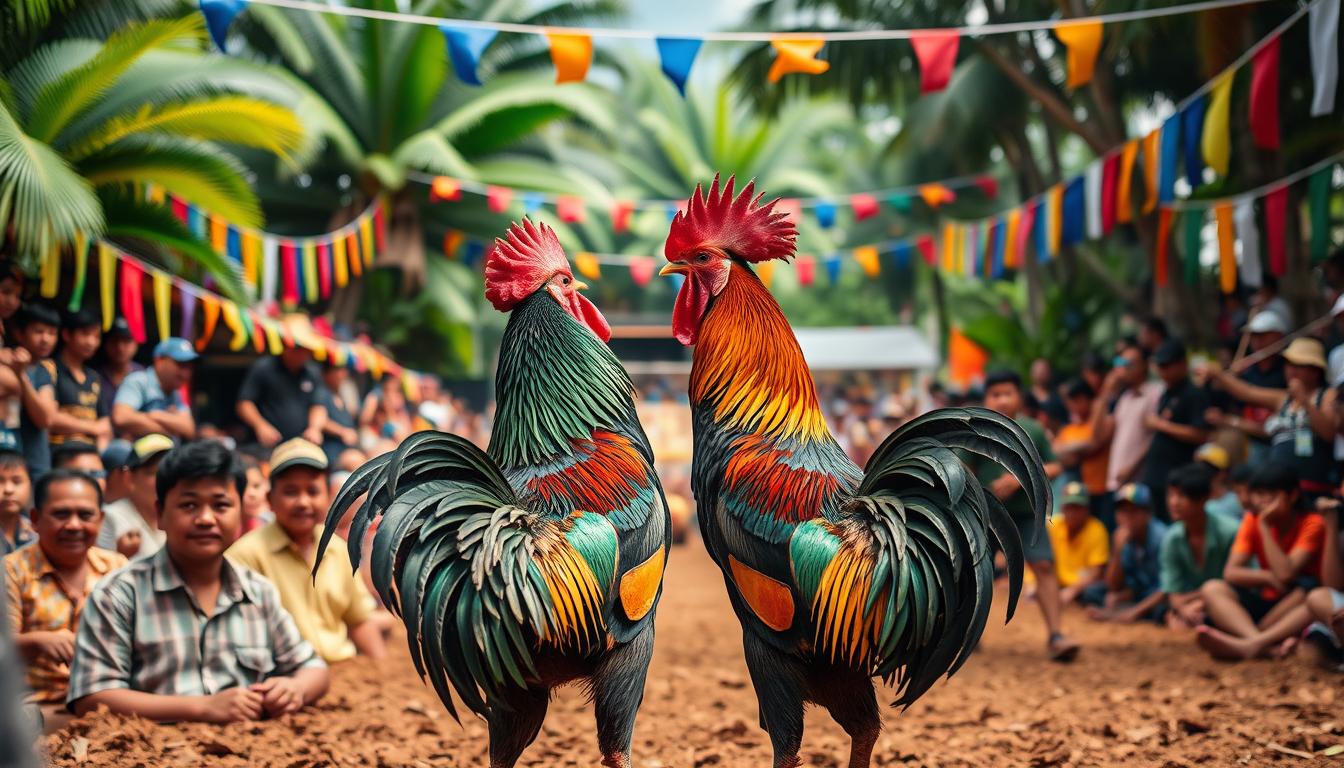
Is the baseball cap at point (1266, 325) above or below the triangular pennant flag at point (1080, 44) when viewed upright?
below

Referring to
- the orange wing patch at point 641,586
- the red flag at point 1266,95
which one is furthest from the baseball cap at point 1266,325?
the orange wing patch at point 641,586

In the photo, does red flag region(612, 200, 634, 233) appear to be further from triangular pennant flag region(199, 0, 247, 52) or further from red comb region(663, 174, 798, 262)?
red comb region(663, 174, 798, 262)

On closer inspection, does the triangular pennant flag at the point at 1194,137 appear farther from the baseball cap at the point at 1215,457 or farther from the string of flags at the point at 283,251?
the string of flags at the point at 283,251

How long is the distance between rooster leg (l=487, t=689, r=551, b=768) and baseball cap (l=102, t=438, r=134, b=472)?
3.85m

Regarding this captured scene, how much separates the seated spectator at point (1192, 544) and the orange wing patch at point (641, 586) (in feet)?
16.0

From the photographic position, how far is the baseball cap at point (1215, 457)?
24.3 ft

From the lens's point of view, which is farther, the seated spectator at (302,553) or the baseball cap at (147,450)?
the baseball cap at (147,450)

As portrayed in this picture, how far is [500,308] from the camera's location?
3.64 m

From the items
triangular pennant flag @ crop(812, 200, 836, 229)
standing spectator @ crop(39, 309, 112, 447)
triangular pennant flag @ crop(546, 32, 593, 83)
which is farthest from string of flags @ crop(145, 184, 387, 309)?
triangular pennant flag @ crop(812, 200, 836, 229)

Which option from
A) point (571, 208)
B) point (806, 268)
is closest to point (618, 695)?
point (571, 208)

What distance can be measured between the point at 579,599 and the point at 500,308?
1.08 m

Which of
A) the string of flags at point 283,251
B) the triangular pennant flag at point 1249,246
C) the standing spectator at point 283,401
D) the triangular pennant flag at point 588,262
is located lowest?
the standing spectator at point 283,401

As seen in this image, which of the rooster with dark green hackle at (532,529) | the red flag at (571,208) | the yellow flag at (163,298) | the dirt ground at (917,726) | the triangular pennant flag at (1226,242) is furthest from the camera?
the red flag at (571,208)

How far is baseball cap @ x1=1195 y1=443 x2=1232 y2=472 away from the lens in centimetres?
741
